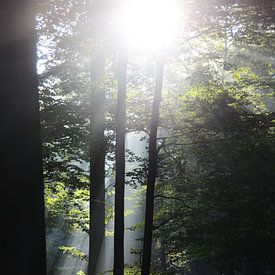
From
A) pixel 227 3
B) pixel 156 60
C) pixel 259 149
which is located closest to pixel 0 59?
pixel 227 3

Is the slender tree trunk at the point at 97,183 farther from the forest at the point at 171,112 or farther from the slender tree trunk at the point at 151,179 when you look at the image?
the slender tree trunk at the point at 151,179

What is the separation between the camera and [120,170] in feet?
35.1

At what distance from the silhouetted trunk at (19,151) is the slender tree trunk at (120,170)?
7.95 metres

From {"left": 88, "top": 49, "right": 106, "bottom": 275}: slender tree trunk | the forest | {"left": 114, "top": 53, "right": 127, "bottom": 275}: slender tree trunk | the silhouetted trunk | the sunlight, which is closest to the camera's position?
the silhouetted trunk

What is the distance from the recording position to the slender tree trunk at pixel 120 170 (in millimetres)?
10500

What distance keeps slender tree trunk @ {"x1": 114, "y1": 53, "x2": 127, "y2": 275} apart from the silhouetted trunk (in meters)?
7.95

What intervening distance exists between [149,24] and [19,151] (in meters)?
7.72

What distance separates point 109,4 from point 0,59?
6.56 m

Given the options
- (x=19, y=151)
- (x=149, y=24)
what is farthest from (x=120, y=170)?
(x=19, y=151)

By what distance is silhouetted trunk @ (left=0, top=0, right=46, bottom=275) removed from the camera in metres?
2.35

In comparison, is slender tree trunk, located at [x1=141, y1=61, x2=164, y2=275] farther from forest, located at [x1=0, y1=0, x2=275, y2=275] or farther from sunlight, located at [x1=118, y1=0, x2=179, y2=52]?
sunlight, located at [x1=118, y1=0, x2=179, y2=52]

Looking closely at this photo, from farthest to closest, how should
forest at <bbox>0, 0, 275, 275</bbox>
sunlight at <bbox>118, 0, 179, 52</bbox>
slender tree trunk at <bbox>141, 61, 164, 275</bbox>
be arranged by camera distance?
Result: slender tree trunk at <bbox>141, 61, 164, 275</bbox> < forest at <bbox>0, 0, 275, 275</bbox> < sunlight at <bbox>118, 0, 179, 52</bbox>

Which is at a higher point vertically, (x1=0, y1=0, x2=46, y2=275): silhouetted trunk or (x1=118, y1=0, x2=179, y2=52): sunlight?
(x1=118, y1=0, x2=179, y2=52): sunlight

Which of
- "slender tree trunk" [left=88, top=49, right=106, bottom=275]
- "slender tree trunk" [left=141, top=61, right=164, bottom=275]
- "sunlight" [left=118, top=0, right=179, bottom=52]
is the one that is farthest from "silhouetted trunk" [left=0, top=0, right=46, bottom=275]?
"slender tree trunk" [left=88, top=49, right=106, bottom=275]
